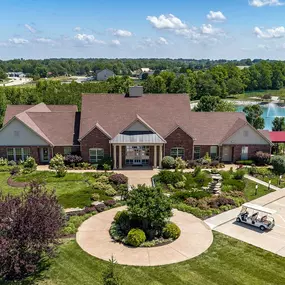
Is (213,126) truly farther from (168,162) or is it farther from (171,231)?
(171,231)

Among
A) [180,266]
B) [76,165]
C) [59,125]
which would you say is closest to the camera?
[180,266]

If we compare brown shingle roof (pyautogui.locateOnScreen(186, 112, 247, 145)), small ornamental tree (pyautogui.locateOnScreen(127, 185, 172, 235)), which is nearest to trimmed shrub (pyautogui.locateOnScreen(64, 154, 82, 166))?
brown shingle roof (pyautogui.locateOnScreen(186, 112, 247, 145))

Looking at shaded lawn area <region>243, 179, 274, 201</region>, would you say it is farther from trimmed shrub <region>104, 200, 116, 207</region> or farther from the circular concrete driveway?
trimmed shrub <region>104, 200, 116, 207</region>

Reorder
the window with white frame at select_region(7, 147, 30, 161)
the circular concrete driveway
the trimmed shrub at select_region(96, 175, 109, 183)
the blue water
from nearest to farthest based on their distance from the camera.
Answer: the circular concrete driveway < the trimmed shrub at select_region(96, 175, 109, 183) < the window with white frame at select_region(7, 147, 30, 161) < the blue water

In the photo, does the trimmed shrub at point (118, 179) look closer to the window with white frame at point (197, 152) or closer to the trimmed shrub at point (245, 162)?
the window with white frame at point (197, 152)

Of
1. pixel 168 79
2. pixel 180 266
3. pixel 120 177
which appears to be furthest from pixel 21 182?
pixel 168 79

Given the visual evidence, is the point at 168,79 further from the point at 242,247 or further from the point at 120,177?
the point at 242,247
